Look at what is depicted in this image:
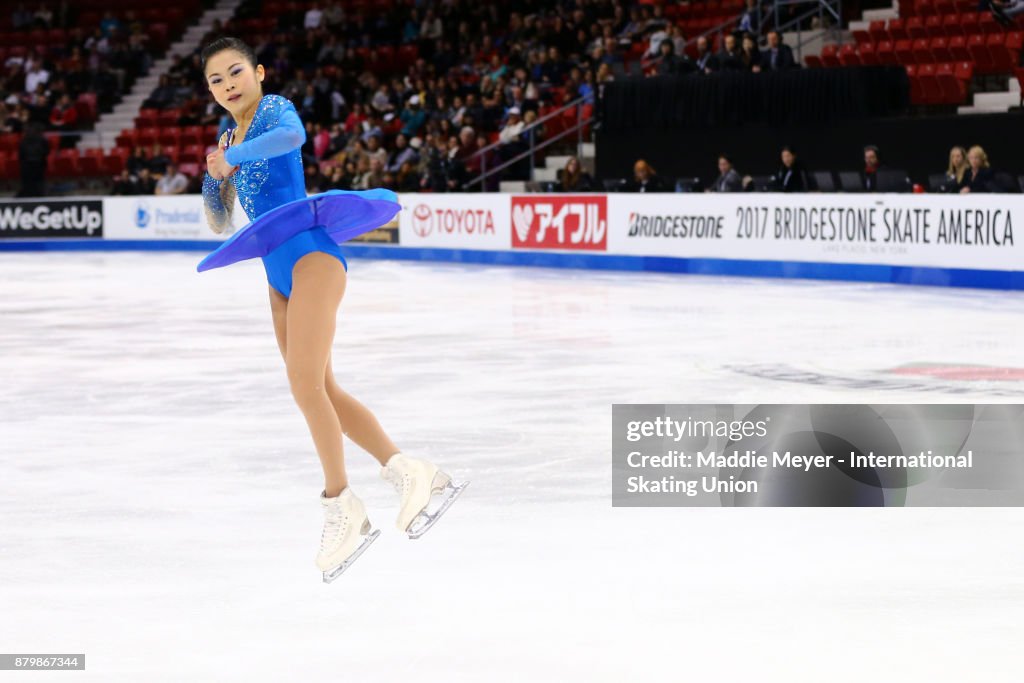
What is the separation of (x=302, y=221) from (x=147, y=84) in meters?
28.2

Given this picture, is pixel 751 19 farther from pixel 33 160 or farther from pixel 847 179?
pixel 33 160

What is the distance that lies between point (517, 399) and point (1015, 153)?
9960 millimetres

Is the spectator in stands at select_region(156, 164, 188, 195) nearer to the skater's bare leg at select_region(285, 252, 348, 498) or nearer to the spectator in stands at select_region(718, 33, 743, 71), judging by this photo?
the spectator in stands at select_region(718, 33, 743, 71)

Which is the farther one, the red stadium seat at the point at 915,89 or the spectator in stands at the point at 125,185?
the spectator in stands at the point at 125,185

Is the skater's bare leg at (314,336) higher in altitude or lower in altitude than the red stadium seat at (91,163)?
higher

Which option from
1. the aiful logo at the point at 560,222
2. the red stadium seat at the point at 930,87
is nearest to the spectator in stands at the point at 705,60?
the aiful logo at the point at 560,222

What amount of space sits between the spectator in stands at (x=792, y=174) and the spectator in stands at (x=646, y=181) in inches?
84.0

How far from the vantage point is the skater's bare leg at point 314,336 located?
446 cm

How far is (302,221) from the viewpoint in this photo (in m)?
4.50

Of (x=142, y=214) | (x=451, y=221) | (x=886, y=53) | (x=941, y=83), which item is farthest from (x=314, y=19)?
(x=941, y=83)

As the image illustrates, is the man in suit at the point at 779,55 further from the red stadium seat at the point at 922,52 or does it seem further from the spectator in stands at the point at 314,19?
the spectator in stands at the point at 314,19

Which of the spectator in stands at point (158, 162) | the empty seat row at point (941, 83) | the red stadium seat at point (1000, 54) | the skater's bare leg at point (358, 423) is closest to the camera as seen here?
the skater's bare leg at point (358, 423)

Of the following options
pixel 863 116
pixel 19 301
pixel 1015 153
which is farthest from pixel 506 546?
pixel 863 116

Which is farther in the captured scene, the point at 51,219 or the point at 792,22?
the point at 51,219
